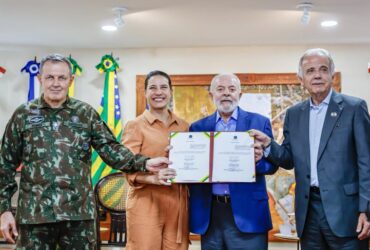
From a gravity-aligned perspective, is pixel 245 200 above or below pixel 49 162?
below

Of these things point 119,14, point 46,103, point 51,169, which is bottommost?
point 51,169

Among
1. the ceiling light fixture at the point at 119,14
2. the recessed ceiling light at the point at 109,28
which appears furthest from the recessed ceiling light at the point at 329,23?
the recessed ceiling light at the point at 109,28

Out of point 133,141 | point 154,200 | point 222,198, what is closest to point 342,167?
point 222,198

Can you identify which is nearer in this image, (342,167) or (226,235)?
(342,167)

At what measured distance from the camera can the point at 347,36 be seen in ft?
17.9

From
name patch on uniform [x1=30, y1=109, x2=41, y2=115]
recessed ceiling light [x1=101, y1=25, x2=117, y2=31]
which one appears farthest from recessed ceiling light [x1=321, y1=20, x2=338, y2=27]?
name patch on uniform [x1=30, y1=109, x2=41, y2=115]

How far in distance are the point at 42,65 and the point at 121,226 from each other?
204 cm

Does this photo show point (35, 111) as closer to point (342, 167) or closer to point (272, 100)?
point (342, 167)

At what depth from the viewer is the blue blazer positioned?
244cm

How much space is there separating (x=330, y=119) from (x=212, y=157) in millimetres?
676

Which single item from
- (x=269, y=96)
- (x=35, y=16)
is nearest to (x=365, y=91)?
(x=269, y=96)

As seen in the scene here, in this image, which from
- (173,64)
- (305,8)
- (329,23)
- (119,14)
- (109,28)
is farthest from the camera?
(173,64)

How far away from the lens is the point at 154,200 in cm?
258

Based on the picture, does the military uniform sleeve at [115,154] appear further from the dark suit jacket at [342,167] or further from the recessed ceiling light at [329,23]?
the recessed ceiling light at [329,23]
